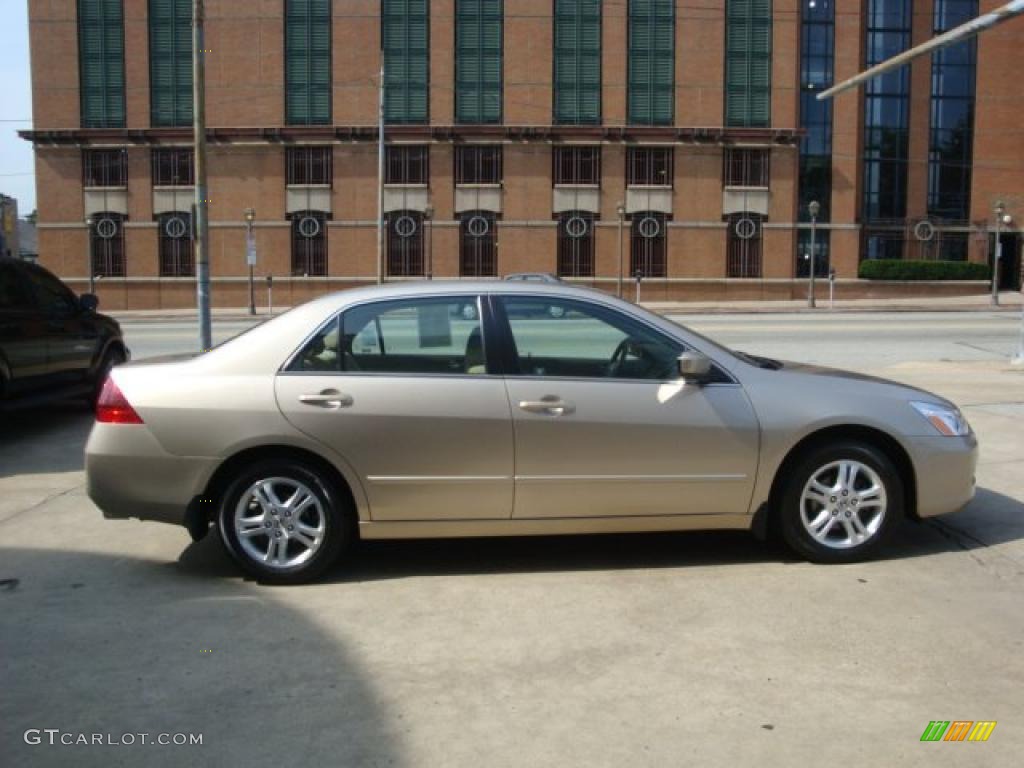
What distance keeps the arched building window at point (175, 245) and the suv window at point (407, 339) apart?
41707 mm

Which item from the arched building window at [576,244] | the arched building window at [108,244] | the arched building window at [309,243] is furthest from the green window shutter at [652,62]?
the arched building window at [108,244]

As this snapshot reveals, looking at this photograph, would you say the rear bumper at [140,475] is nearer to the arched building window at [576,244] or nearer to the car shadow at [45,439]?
the car shadow at [45,439]

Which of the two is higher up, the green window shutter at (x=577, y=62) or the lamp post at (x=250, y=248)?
the green window shutter at (x=577, y=62)

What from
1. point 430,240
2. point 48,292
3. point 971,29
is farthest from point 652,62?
point 48,292

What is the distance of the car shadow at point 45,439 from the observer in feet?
→ 28.2

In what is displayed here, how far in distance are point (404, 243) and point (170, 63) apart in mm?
12679

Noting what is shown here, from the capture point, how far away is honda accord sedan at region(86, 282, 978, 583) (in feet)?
16.9

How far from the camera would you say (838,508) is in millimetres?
5418

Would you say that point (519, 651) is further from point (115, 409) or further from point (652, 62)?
point (652, 62)

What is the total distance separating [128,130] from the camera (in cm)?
4384

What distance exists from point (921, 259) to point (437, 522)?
1895 inches

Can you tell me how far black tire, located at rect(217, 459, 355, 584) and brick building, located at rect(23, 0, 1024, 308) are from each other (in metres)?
38.9

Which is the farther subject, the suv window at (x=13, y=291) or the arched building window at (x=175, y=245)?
the arched building window at (x=175, y=245)

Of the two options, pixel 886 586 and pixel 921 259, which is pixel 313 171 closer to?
pixel 921 259
